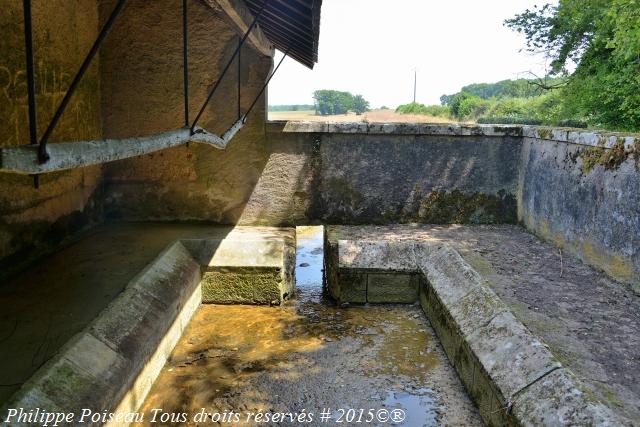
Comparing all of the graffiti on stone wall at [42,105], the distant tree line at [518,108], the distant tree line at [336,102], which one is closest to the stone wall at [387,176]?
the graffiti on stone wall at [42,105]

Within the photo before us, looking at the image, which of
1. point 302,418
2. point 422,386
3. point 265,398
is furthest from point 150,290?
point 422,386

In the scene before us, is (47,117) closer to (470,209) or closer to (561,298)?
(561,298)

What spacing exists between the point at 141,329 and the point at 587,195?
4187mm

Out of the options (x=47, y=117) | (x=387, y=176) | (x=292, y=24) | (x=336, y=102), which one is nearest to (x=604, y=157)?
(x=387, y=176)

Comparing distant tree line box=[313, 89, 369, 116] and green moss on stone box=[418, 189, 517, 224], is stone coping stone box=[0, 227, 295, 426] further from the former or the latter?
distant tree line box=[313, 89, 369, 116]

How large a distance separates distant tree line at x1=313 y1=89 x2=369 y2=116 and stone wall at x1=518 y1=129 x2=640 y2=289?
52.2 metres

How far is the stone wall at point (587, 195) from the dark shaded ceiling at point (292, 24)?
2830 mm

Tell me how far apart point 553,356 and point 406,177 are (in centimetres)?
394

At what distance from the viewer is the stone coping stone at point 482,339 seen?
→ 2707 mm

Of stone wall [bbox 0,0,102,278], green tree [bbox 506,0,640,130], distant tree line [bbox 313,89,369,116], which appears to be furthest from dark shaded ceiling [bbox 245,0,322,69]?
distant tree line [bbox 313,89,369,116]

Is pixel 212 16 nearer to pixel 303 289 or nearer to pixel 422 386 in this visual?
pixel 303 289

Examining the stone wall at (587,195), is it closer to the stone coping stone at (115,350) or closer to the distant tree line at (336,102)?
the stone coping stone at (115,350)

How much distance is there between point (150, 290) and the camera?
14.0ft

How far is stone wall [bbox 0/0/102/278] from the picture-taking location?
429 centimetres
